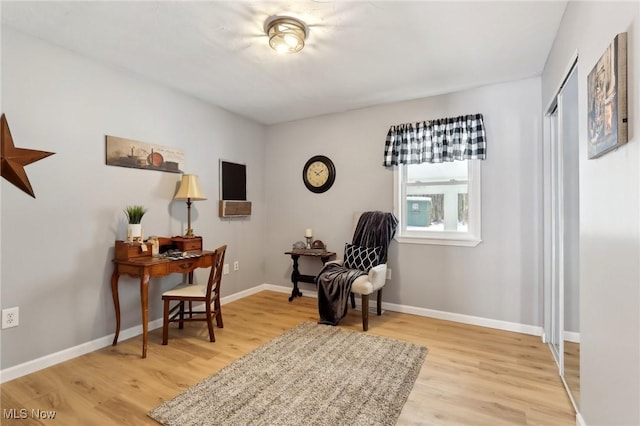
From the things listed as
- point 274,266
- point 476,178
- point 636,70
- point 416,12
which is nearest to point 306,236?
point 274,266

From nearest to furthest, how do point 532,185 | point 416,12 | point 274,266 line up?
1. point 416,12
2. point 532,185
3. point 274,266

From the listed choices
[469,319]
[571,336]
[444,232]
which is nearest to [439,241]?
[444,232]

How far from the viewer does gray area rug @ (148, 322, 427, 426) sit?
175 centimetres

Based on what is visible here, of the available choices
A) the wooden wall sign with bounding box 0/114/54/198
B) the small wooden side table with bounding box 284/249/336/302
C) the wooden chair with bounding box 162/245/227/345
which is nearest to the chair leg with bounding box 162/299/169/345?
the wooden chair with bounding box 162/245/227/345

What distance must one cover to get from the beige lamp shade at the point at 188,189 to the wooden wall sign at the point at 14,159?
1.10 meters

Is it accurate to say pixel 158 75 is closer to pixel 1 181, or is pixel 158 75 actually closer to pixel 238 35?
pixel 238 35

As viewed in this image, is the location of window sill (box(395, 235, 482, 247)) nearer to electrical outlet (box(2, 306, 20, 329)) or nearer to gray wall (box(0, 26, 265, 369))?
gray wall (box(0, 26, 265, 369))

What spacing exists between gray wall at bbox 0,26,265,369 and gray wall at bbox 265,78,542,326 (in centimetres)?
150

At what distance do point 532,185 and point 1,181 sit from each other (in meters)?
Result: 4.30

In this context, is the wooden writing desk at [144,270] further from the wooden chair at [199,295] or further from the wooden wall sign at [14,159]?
the wooden wall sign at [14,159]

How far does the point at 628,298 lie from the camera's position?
1.10 metres

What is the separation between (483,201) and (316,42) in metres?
2.24

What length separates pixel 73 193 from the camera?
2453mm

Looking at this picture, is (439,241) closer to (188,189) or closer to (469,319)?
(469,319)
